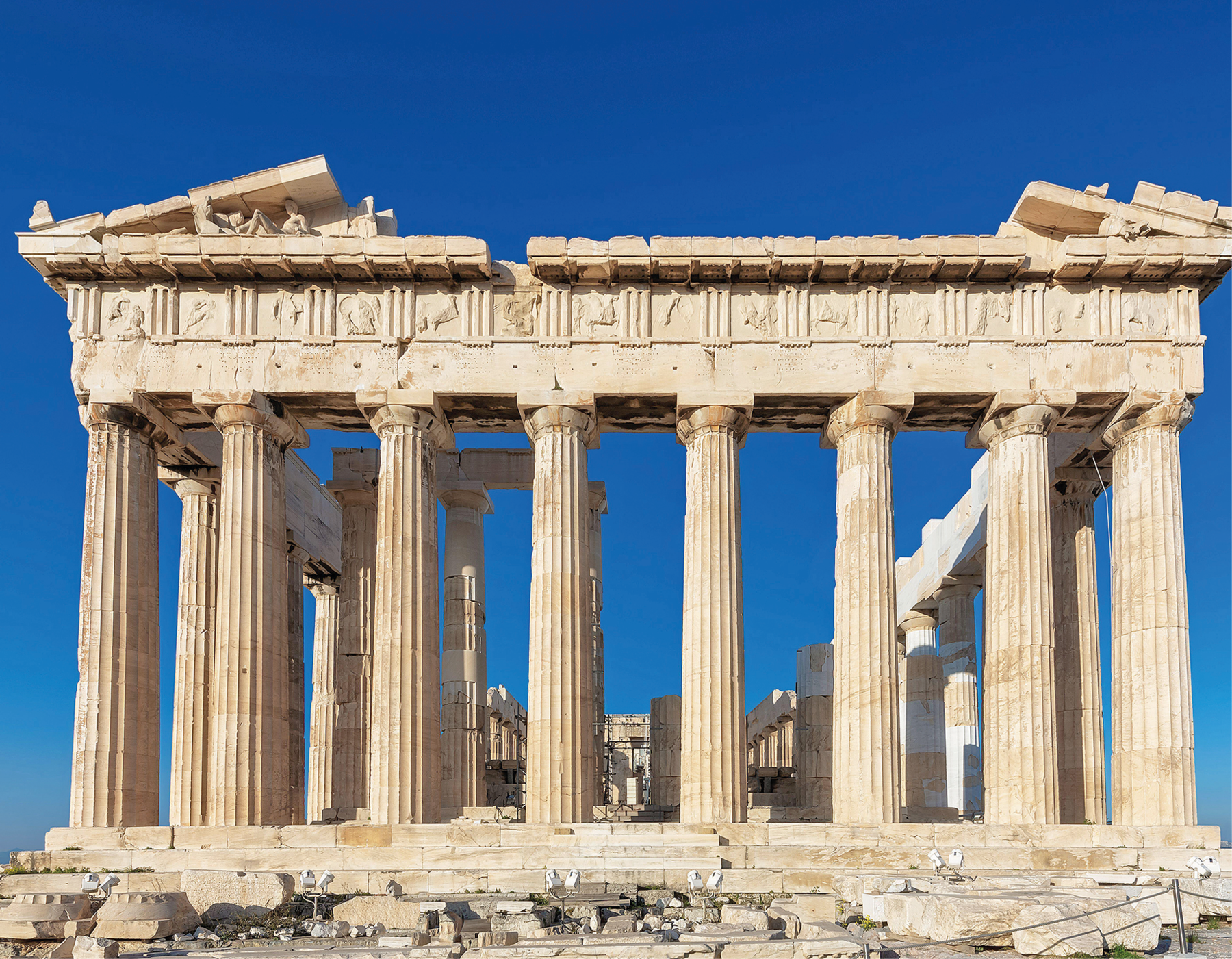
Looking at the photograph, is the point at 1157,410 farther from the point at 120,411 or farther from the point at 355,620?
the point at 120,411

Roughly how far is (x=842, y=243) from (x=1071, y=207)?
5272 millimetres

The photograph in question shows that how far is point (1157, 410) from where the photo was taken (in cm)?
2898

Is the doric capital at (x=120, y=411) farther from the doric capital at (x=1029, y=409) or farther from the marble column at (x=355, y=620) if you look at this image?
the doric capital at (x=1029, y=409)

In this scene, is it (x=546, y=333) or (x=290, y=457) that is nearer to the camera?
(x=546, y=333)

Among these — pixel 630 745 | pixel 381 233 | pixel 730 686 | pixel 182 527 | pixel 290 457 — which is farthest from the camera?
pixel 630 745

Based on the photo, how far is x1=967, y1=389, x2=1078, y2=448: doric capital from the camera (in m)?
29.2

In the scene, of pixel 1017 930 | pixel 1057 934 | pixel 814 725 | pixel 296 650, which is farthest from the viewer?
pixel 814 725

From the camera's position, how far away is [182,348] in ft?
97.5

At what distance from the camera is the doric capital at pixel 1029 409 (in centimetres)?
2917

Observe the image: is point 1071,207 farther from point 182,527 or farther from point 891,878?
point 182,527

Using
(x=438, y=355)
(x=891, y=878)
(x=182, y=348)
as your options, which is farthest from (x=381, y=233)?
(x=891, y=878)

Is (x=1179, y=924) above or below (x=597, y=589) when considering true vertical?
below

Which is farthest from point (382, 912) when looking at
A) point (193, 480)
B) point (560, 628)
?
point (193, 480)

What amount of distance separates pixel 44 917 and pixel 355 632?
18.5 meters
